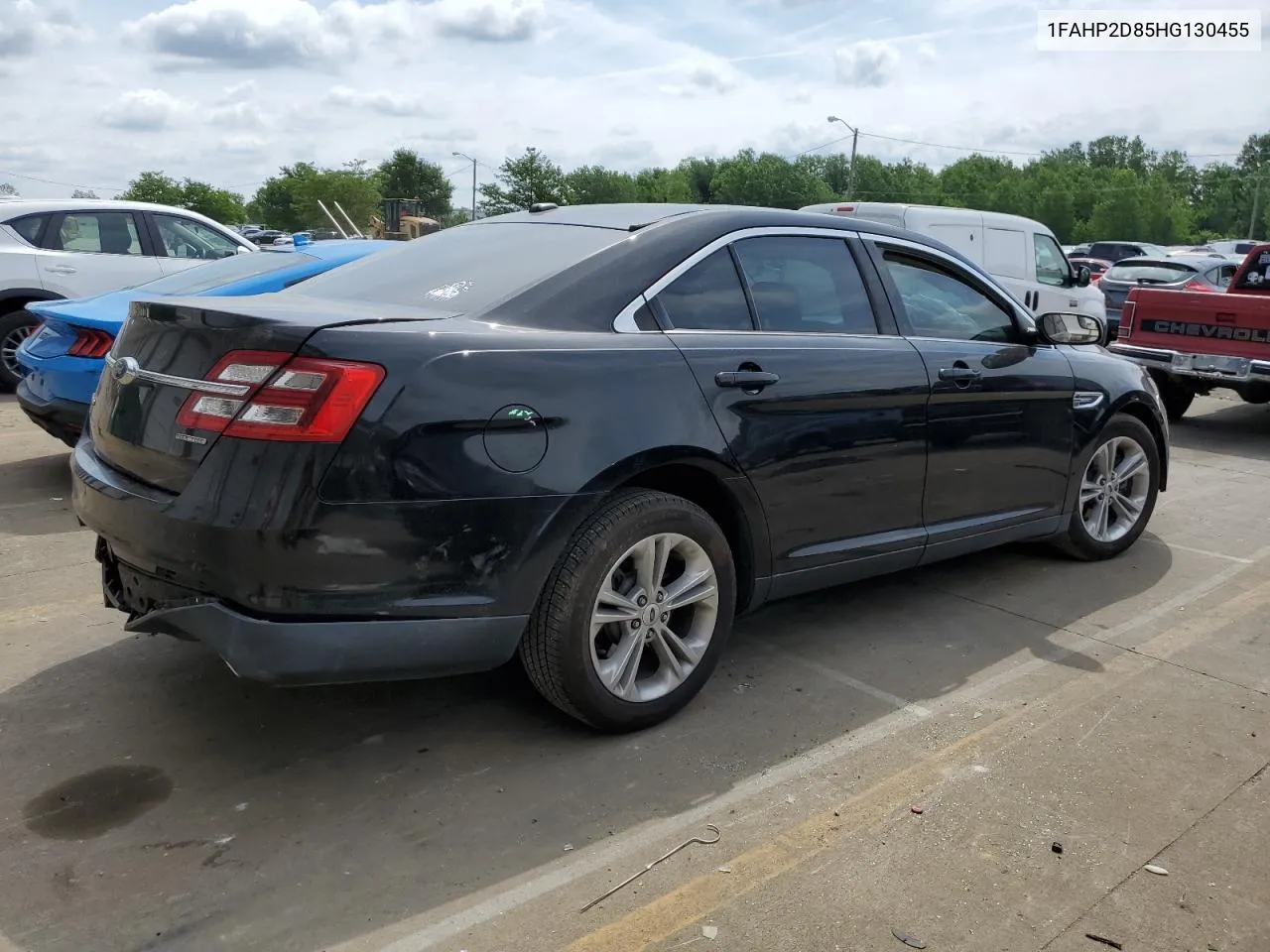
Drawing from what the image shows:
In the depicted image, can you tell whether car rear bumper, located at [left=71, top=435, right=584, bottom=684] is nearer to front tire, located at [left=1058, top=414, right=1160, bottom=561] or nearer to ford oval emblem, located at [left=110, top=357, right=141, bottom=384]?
ford oval emblem, located at [left=110, top=357, right=141, bottom=384]

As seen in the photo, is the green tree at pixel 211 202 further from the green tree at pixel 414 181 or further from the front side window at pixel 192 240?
the front side window at pixel 192 240

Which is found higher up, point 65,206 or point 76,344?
point 65,206

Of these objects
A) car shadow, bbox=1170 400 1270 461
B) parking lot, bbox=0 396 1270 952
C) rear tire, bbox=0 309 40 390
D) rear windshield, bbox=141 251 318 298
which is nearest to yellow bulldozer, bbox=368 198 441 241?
rear tire, bbox=0 309 40 390

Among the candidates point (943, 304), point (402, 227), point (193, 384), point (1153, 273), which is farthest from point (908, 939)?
point (402, 227)

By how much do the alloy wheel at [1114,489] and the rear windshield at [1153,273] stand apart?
42.6 feet

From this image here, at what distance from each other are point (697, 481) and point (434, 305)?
3.37ft

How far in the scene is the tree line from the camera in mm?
70688

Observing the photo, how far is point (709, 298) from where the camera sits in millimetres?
3805

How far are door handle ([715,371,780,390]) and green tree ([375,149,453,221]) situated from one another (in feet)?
270

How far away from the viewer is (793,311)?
160 inches

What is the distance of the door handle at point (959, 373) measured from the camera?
4422 millimetres

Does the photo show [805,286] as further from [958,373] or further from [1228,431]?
[1228,431]

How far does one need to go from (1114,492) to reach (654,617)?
3176 mm

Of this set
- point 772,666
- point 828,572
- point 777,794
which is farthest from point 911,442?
point 777,794
